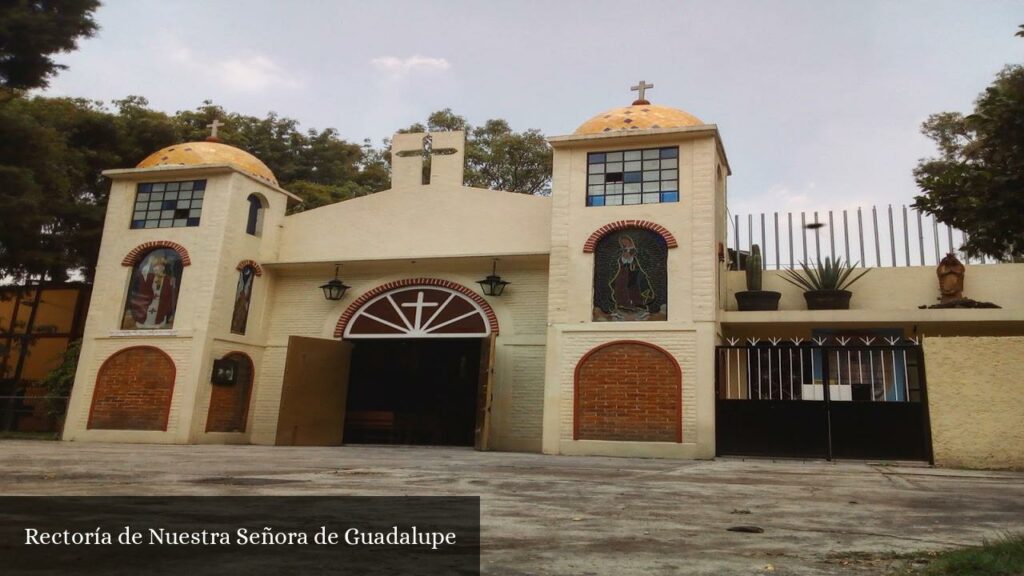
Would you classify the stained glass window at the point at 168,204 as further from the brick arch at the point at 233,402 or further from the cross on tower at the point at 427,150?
the cross on tower at the point at 427,150

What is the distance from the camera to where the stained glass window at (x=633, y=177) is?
44.3 ft

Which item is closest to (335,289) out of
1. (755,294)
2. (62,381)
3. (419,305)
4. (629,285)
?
(419,305)

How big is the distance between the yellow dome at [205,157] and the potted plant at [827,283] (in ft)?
37.9

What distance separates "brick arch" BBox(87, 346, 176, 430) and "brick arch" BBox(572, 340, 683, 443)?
8.09m

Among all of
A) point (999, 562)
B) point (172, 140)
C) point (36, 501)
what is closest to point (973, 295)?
point (999, 562)

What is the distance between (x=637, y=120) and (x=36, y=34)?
11.7 meters

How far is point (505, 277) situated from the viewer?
14.9 m

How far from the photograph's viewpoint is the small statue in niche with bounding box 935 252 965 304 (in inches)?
538

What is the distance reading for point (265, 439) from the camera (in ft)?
50.5

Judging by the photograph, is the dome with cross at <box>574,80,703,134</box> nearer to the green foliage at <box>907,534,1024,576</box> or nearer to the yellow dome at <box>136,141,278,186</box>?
the yellow dome at <box>136,141,278,186</box>

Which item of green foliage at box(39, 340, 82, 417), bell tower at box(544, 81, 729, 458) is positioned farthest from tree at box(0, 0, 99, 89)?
bell tower at box(544, 81, 729, 458)

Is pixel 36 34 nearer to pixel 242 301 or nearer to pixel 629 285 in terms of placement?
pixel 242 301

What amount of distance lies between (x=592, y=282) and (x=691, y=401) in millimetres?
2695
